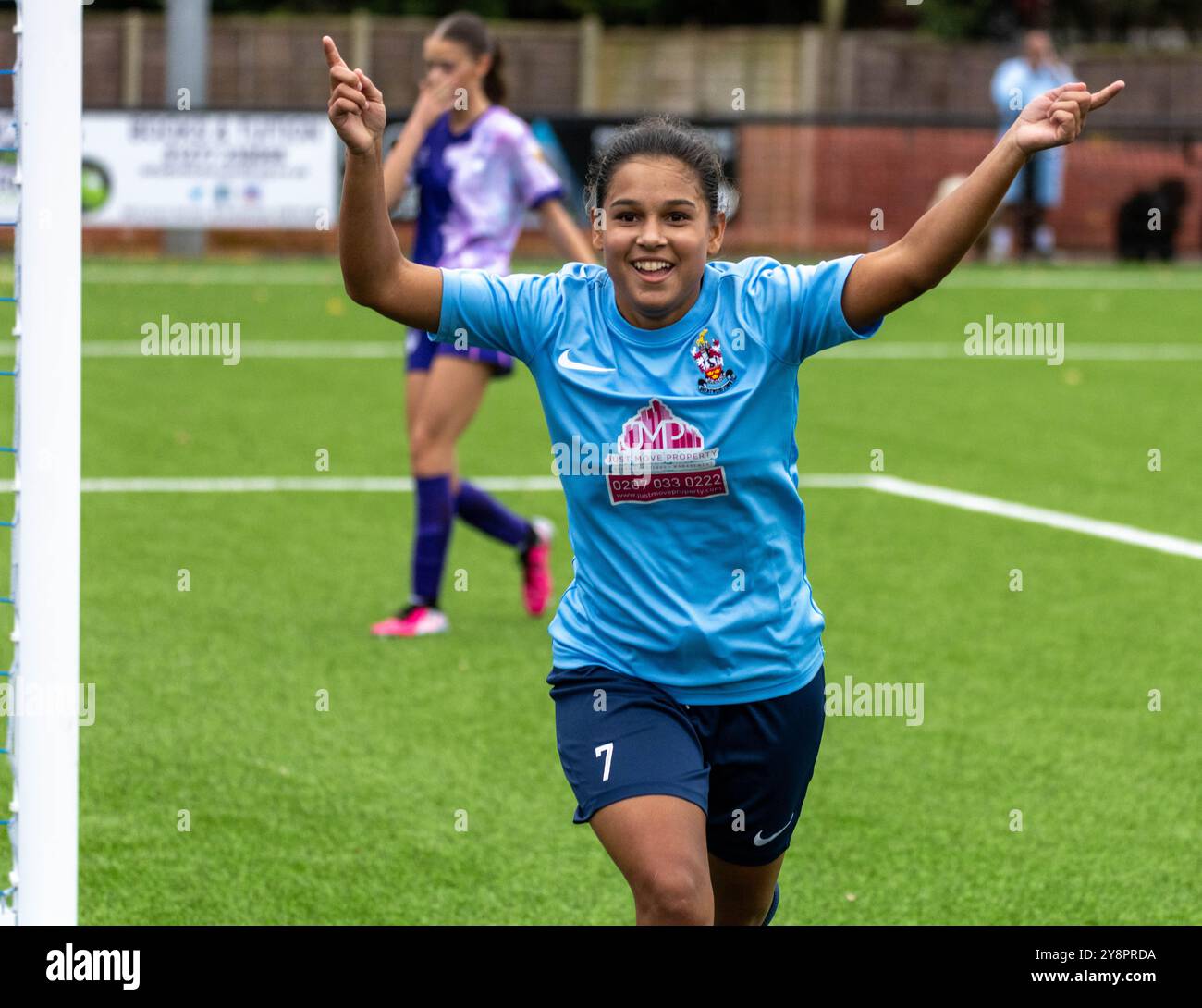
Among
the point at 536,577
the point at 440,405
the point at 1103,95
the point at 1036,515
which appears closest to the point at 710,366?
the point at 1103,95

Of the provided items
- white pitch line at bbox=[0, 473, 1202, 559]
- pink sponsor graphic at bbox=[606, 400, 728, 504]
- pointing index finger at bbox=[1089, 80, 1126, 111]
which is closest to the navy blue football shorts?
pink sponsor graphic at bbox=[606, 400, 728, 504]

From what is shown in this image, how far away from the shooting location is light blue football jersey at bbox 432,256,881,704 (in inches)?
152

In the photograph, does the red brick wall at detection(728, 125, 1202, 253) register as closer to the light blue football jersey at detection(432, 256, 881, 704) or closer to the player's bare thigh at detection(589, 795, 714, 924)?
the light blue football jersey at detection(432, 256, 881, 704)

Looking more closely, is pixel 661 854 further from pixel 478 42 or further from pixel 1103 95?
pixel 478 42

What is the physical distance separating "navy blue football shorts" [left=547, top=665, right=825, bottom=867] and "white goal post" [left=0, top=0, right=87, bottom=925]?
1.01 m

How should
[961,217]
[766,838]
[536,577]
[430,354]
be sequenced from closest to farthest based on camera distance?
[961,217] → [766,838] → [430,354] → [536,577]

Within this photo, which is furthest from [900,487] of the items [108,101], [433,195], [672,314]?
[108,101]

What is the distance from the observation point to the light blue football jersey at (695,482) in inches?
152

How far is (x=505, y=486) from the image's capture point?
10.9 m

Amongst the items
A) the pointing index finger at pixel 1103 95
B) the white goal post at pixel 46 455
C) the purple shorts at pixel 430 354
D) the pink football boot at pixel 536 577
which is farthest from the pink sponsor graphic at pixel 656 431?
the pink football boot at pixel 536 577

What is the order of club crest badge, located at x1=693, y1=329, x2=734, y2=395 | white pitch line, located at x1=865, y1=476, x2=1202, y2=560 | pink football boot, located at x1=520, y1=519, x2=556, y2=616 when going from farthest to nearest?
white pitch line, located at x1=865, y1=476, x2=1202, y2=560
pink football boot, located at x1=520, y1=519, x2=556, y2=616
club crest badge, located at x1=693, y1=329, x2=734, y2=395

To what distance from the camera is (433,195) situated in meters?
7.81

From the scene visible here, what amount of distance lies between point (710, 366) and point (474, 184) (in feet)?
13.3
